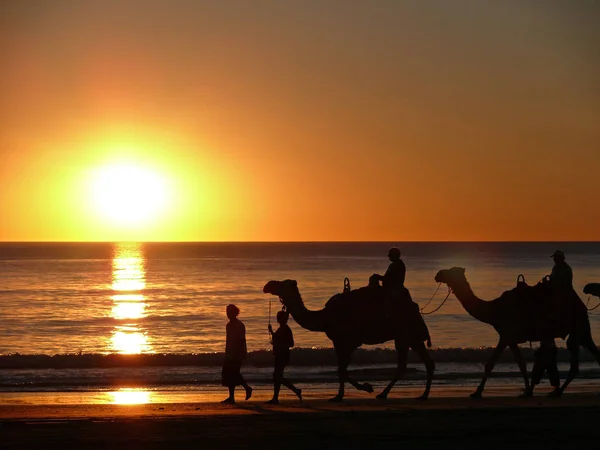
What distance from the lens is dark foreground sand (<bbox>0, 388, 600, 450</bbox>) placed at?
13539 millimetres

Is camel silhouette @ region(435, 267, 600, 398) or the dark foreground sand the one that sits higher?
camel silhouette @ region(435, 267, 600, 398)

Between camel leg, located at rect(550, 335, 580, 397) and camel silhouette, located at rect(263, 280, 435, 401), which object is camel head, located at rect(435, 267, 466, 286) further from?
camel leg, located at rect(550, 335, 580, 397)

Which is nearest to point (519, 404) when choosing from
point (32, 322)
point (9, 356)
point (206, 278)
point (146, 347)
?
point (9, 356)

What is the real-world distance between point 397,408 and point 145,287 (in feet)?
250

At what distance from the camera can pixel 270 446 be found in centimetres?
1333

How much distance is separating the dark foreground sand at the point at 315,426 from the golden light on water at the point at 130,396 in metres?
2.76

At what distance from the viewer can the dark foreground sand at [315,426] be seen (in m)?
13.5

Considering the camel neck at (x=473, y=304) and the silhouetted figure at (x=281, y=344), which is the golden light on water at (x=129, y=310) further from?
the camel neck at (x=473, y=304)

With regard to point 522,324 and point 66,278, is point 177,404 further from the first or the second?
point 66,278

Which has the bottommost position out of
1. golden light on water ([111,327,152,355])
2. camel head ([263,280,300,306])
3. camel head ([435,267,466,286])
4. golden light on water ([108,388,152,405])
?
golden light on water ([108,388,152,405])

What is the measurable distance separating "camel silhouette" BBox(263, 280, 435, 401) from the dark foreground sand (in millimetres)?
1031

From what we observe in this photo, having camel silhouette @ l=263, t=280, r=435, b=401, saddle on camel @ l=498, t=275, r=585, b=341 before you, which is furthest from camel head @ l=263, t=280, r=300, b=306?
saddle on camel @ l=498, t=275, r=585, b=341

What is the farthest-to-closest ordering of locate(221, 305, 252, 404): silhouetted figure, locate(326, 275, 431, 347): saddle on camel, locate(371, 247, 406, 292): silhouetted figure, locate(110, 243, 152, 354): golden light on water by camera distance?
locate(110, 243, 152, 354): golden light on water < locate(221, 305, 252, 404): silhouetted figure < locate(326, 275, 431, 347): saddle on camel < locate(371, 247, 406, 292): silhouetted figure

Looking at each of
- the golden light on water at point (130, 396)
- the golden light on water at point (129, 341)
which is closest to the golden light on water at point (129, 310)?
the golden light on water at point (129, 341)
